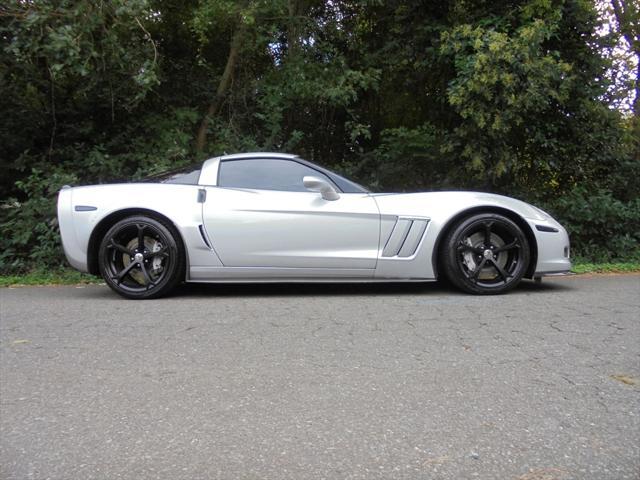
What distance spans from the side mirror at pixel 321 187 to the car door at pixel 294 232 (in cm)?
6

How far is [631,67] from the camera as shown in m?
9.62

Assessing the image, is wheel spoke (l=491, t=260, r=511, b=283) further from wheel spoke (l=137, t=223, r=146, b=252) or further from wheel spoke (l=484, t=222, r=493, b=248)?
wheel spoke (l=137, t=223, r=146, b=252)

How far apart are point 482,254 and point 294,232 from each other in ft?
5.88

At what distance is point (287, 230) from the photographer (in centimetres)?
536

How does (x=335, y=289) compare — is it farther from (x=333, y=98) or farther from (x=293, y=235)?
(x=333, y=98)

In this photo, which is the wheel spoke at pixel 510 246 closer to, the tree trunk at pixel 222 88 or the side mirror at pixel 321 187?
the side mirror at pixel 321 187

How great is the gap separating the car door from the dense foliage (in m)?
3.03

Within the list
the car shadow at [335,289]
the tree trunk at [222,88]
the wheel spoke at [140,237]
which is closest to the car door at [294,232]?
the car shadow at [335,289]

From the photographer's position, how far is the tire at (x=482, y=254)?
5.41 meters

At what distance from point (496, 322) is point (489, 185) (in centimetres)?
477

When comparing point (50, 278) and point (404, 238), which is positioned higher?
point (404, 238)

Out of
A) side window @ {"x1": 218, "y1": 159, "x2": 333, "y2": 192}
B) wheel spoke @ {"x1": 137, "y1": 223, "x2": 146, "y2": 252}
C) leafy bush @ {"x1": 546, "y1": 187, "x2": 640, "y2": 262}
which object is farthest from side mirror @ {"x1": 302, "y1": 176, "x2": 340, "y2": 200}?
leafy bush @ {"x1": 546, "y1": 187, "x2": 640, "y2": 262}

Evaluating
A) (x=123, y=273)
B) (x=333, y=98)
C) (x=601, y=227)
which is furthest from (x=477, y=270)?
(x=333, y=98)

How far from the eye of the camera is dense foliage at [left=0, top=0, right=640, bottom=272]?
7488 mm
